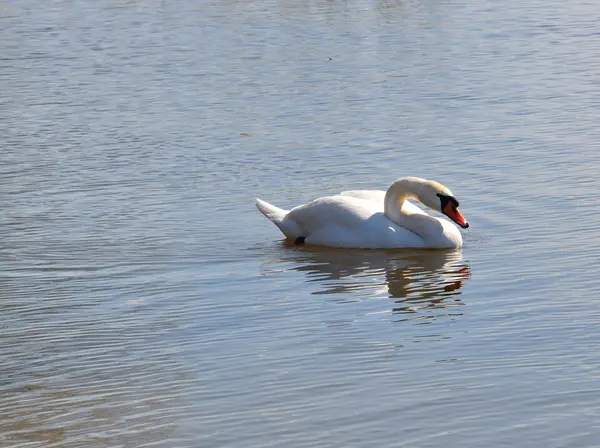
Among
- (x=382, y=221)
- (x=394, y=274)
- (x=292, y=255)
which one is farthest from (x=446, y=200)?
(x=292, y=255)

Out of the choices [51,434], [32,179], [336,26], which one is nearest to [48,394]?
[51,434]

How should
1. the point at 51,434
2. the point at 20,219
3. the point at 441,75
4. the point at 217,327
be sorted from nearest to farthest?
the point at 51,434 → the point at 217,327 → the point at 20,219 → the point at 441,75

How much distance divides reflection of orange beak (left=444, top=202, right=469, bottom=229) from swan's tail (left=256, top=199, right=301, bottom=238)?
3.94 feet

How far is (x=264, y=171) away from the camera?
13.0 meters

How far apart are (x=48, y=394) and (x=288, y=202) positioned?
5.29 meters

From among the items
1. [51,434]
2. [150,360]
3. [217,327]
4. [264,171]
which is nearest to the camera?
[51,434]

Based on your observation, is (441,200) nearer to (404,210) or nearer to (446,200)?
(446,200)

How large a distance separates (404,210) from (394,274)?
3.73 ft

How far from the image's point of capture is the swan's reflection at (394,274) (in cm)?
861

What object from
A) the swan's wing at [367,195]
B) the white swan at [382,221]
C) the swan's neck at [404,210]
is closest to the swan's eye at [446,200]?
the white swan at [382,221]

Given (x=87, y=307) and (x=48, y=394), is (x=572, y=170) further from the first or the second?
(x=48, y=394)

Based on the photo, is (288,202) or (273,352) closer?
(273,352)

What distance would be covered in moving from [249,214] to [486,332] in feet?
14.1

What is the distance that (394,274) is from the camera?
950 centimetres
